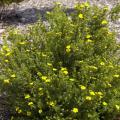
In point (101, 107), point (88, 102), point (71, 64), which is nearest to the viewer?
point (88, 102)

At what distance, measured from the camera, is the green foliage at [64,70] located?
3.98 metres

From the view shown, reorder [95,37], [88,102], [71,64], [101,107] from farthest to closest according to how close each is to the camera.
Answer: [95,37], [71,64], [101,107], [88,102]

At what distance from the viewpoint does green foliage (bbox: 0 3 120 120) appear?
13.1 feet

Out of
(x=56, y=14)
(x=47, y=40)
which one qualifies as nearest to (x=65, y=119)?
(x=47, y=40)

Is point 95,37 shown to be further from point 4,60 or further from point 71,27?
point 4,60

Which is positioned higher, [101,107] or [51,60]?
[51,60]

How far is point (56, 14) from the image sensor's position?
16.0 ft

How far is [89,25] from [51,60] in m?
0.81

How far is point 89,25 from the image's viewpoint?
5.00 m

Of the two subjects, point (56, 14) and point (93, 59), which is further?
→ point (56, 14)

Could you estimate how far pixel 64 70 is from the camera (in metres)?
4.07

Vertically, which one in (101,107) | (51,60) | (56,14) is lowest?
(101,107)

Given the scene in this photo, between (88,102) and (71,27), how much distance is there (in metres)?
1.03

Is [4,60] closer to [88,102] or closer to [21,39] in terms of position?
[21,39]
